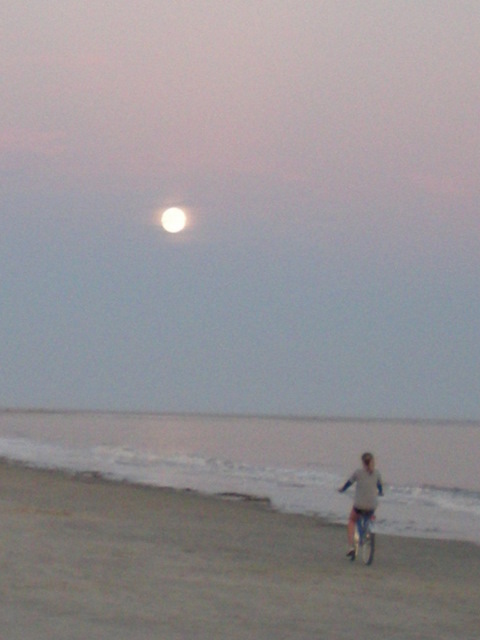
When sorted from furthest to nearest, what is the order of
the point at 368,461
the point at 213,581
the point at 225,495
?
the point at 225,495, the point at 368,461, the point at 213,581

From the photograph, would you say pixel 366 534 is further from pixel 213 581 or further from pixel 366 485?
Result: pixel 213 581

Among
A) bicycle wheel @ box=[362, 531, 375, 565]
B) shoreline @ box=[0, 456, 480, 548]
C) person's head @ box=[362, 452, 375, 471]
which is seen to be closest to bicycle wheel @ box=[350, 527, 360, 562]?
bicycle wheel @ box=[362, 531, 375, 565]

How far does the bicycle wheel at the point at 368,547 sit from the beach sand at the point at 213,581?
20 cm

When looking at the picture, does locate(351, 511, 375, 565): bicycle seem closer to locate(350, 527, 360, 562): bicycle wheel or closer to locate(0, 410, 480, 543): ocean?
locate(350, 527, 360, 562): bicycle wheel

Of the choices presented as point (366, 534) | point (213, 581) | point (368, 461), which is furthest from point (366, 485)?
point (213, 581)

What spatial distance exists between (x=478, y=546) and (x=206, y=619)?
12.4m

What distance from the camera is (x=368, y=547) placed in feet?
50.0

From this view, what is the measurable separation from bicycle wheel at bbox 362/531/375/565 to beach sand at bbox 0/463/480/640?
0.20m

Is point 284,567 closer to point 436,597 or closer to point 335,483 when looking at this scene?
point 436,597

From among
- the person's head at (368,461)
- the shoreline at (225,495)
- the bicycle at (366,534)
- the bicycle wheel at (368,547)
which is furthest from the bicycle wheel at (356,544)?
the shoreline at (225,495)

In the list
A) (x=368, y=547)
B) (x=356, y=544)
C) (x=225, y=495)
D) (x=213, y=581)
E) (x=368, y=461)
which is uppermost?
(x=225, y=495)

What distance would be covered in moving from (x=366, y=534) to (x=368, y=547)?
24 cm

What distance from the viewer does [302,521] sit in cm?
2336

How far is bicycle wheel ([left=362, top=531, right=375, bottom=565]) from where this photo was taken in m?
15.1
